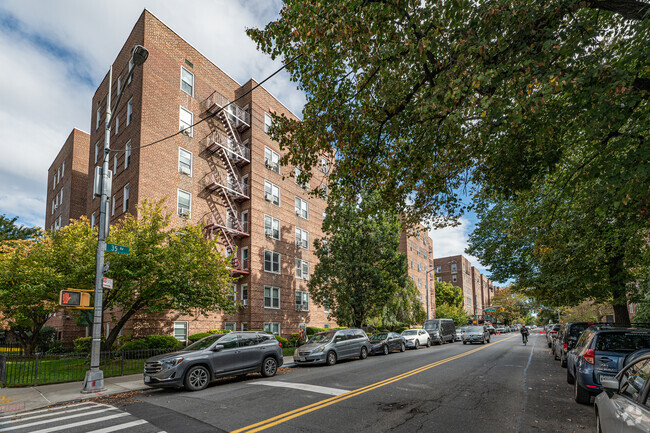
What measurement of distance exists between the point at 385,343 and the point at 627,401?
1885 cm

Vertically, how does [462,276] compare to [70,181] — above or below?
below

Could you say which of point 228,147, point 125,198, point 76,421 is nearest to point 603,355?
point 76,421

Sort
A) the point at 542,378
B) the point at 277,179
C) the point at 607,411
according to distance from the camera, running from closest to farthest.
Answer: the point at 607,411, the point at 542,378, the point at 277,179

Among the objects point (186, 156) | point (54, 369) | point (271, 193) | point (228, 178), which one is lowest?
point (54, 369)

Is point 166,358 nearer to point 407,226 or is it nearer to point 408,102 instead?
point 407,226

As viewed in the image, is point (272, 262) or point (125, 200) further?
point (272, 262)

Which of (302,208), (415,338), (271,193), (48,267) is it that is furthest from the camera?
(302,208)

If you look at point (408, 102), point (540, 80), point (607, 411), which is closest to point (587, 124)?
point (540, 80)

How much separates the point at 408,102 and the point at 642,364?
6.53 m

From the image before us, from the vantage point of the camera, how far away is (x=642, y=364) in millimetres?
4395

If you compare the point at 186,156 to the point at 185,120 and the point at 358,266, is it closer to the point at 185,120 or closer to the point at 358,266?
the point at 185,120

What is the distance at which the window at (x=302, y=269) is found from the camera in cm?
3188

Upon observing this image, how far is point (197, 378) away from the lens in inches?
417

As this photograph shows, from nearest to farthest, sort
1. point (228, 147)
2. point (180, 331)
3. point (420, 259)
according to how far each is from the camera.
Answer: point (180, 331) < point (228, 147) < point (420, 259)
